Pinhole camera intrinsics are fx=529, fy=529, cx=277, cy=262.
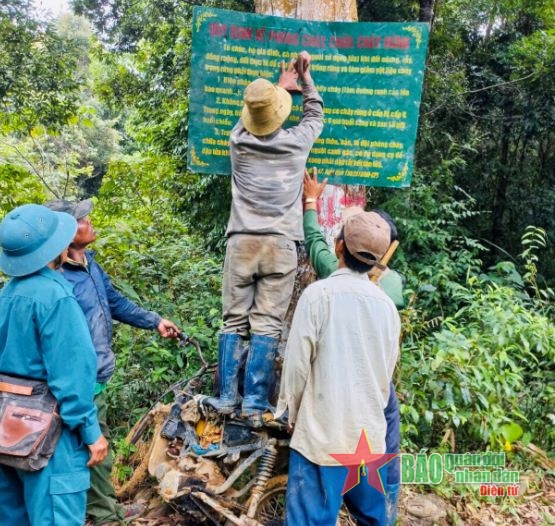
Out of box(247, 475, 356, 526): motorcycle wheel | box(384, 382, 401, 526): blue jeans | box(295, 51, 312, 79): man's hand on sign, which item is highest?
box(295, 51, 312, 79): man's hand on sign

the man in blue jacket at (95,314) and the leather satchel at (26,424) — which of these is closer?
the leather satchel at (26,424)

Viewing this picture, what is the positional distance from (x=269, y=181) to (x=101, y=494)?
7.34 ft

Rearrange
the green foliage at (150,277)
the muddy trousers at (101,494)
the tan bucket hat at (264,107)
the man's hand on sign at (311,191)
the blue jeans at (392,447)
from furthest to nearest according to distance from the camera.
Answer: the green foliage at (150,277), the man's hand on sign at (311,191), the tan bucket hat at (264,107), the muddy trousers at (101,494), the blue jeans at (392,447)

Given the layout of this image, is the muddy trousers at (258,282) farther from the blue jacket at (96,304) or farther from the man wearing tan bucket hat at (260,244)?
the blue jacket at (96,304)

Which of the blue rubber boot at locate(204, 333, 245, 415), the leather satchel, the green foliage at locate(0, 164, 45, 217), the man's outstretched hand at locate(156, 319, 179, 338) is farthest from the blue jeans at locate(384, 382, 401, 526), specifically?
the green foliage at locate(0, 164, 45, 217)

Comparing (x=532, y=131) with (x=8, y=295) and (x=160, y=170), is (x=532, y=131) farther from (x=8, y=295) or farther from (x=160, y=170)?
(x=8, y=295)

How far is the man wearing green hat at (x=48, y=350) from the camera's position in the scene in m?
2.32

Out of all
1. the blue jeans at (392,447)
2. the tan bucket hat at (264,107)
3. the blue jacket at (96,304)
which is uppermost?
the tan bucket hat at (264,107)

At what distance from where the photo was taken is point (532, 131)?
10.2 meters

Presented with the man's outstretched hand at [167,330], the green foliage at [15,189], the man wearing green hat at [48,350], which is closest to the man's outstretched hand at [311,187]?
the man's outstretched hand at [167,330]

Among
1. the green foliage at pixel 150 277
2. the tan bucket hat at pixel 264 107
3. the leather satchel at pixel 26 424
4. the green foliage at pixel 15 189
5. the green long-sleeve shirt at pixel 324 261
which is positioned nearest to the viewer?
the leather satchel at pixel 26 424

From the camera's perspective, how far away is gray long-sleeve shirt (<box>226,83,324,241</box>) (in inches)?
137

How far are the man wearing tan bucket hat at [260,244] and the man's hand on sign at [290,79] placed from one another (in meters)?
0.27

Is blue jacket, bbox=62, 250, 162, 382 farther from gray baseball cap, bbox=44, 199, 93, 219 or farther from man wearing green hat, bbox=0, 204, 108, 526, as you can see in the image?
man wearing green hat, bbox=0, 204, 108, 526
